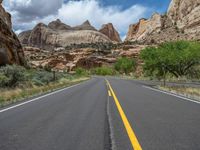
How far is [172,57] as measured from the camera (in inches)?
1558

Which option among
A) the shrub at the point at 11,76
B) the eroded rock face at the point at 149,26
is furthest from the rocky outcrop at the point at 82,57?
the shrub at the point at 11,76

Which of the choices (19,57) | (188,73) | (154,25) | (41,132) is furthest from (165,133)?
(154,25)

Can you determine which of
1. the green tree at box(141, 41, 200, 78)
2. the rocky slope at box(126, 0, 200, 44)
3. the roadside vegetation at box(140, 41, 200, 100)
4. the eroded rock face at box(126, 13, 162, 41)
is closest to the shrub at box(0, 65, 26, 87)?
the roadside vegetation at box(140, 41, 200, 100)

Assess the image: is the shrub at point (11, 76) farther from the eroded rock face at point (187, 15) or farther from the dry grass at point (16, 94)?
the eroded rock face at point (187, 15)

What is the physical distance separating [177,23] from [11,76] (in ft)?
407

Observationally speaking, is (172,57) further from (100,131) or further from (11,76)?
(100,131)

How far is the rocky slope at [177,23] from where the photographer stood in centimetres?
11488

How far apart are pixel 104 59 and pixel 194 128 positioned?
140 m

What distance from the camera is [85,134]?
19.5 ft

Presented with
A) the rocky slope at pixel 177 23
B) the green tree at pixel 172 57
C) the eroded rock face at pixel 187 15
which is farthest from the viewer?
the rocky slope at pixel 177 23

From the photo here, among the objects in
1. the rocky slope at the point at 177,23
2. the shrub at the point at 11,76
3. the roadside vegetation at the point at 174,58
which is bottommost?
the shrub at the point at 11,76

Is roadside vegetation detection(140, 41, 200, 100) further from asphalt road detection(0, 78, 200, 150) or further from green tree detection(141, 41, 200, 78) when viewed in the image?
asphalt road detection(0, 78, 200, 150)

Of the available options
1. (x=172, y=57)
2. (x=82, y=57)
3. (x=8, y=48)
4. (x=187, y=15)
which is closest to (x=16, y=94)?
(x=8, y=48)

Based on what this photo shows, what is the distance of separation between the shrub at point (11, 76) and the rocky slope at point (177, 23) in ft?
310
